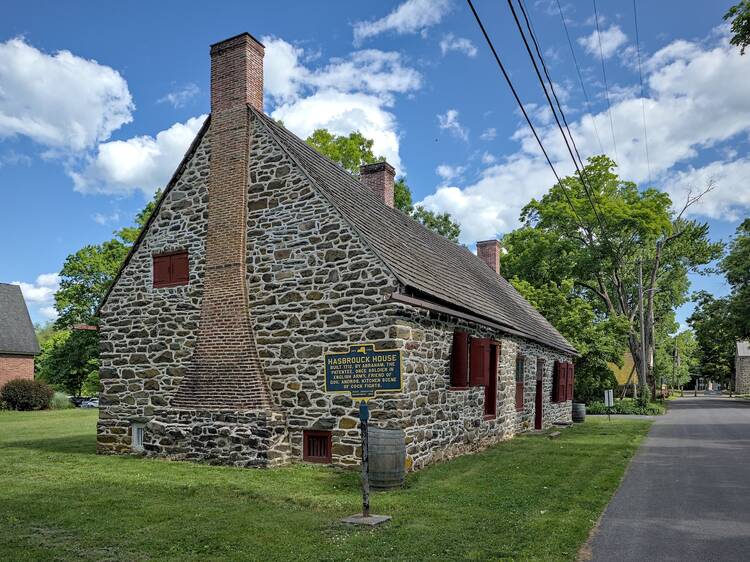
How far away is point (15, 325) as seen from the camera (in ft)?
135

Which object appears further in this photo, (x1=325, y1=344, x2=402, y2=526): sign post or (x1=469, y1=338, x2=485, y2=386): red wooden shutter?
(x1=469, y1=338, x2=485, y2=386): red wooden shutter

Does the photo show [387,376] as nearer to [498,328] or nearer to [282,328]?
[282,328]

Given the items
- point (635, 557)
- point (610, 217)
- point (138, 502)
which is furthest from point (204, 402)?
point (610, 217)

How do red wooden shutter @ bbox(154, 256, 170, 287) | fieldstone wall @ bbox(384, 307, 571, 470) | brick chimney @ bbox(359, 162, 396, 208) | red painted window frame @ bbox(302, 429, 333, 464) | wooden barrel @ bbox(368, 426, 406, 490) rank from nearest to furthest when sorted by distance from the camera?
wooden barrel @ bbox(368, 426, 406, 490), fieldstone wall @ bbox(384, 307, 571, 470), red painted window frame @ bbox(302, 429, 333, 464), red wooden shutter @ bbox(154, 256, 170, 287), brick chimney @ bbox(359, 162, 396, 208)

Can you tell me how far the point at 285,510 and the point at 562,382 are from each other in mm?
18315

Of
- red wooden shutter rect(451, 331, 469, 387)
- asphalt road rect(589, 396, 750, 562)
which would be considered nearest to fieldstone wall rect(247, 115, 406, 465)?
red wooden shutter rect(451, 331, 469, 387)

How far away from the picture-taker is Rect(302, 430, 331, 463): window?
1214 centimetres

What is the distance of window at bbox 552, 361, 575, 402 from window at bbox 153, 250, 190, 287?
1530 cm

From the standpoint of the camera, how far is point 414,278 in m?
12.3

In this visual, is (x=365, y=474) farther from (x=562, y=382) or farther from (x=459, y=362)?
(x=562, y=382)

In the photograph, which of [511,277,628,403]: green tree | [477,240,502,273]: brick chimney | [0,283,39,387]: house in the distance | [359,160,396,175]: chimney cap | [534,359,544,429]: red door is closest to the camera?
[359,160,396,175]: chimney cap

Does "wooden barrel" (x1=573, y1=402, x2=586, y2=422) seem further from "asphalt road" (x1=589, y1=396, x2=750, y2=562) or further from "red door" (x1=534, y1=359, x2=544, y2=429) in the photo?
"asphalt road" (x1=589, y1=396, x2=750, y2=562)

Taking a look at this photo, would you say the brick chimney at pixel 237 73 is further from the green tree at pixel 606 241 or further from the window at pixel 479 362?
the green tree at pixel 606 241

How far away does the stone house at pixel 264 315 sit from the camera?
12.0 metres
